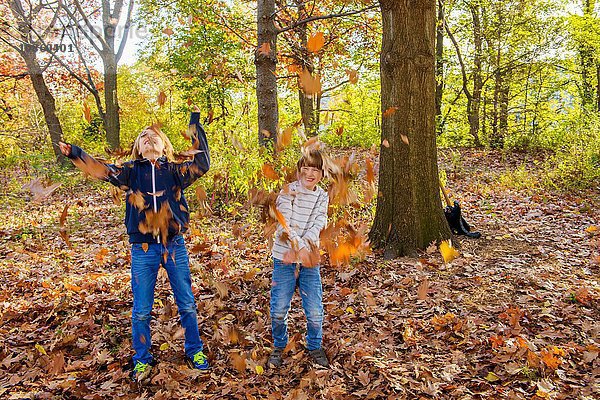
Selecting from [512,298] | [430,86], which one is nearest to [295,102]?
[430,86]

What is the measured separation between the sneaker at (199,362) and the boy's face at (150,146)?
59.5 inches

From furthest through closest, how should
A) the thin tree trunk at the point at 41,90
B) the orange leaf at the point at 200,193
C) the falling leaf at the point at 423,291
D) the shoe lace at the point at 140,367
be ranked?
the thin tree trunk at the point at 41,90 < the orange leaf at the point at 200,193 < the falling leaf at the point at 423,291 < the shoe lace at the point at 140,367

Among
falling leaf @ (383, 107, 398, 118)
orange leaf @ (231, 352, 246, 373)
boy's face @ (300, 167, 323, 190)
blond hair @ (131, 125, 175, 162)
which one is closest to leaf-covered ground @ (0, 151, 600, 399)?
orange leaf @ (231, 352, 246, 373)

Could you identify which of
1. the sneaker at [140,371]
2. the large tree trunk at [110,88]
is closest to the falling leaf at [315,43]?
the sneaker at [140,371]

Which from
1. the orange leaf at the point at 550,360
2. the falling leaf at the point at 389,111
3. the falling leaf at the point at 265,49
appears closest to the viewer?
the orange leaf at the point at 550,360

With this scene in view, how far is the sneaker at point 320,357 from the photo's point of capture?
343 cm

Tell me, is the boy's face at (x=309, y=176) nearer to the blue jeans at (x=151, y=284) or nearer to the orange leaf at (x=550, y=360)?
the blue jeans at (x=151, y=284)

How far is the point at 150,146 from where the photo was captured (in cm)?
323

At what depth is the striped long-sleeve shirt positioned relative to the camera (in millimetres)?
3242

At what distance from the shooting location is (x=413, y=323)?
3967 millimetres

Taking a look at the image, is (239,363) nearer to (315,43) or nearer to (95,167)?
(95,167)

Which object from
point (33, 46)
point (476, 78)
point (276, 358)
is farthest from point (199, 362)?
point (476, 78)

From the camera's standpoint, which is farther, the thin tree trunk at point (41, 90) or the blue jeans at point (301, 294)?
the thin tree trunk at point (41, 90)

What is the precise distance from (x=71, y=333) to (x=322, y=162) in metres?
2.62
